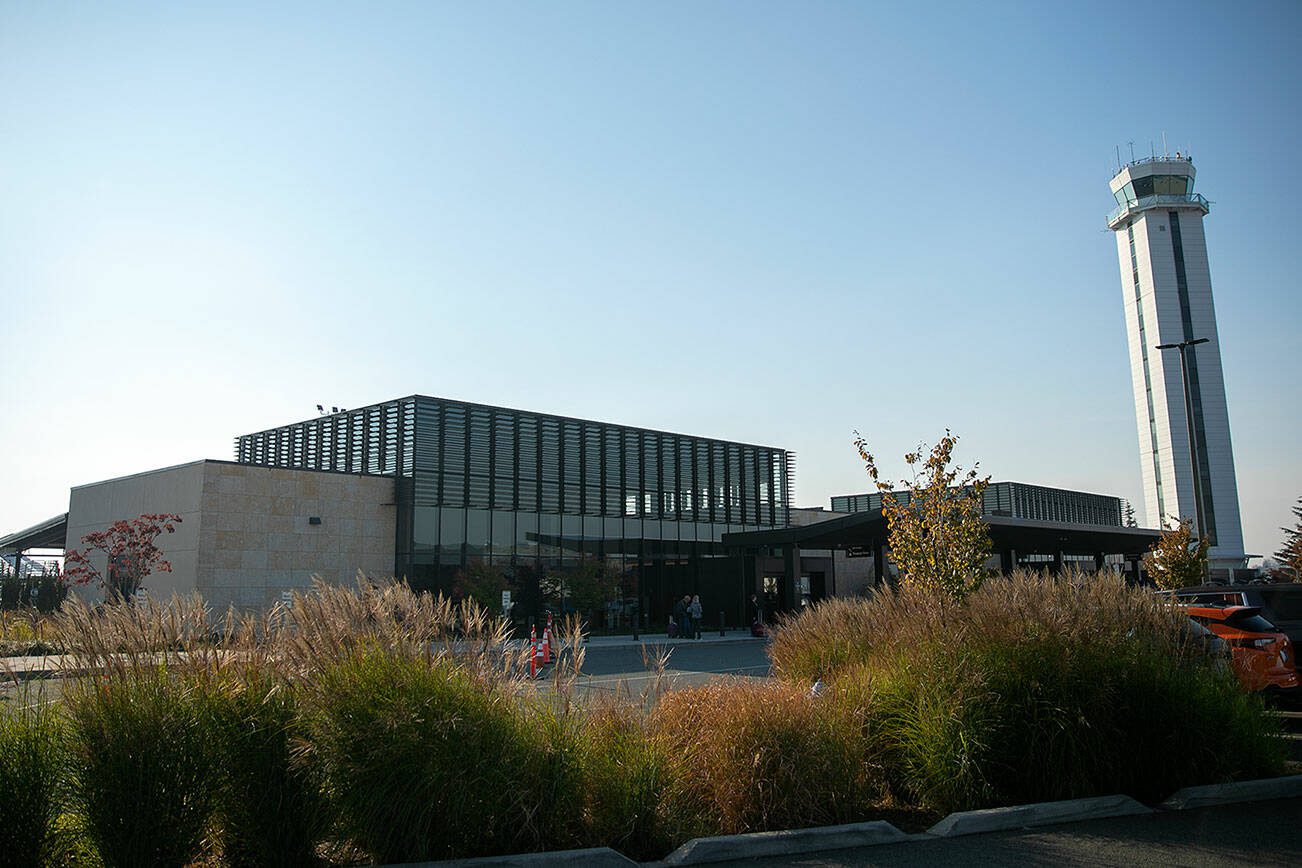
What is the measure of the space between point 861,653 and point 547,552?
2983 cm

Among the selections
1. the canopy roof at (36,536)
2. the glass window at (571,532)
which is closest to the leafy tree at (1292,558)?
the glass window at (571,532)

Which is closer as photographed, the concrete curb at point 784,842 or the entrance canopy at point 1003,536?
the concrete curb at point 784,842

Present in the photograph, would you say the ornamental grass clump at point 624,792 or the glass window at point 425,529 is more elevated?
the glass window at point 425,529

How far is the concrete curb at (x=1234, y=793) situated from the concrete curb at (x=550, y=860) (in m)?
4.66

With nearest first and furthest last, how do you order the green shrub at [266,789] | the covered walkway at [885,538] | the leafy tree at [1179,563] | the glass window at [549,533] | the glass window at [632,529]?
the green shrub at [266,789]
the leafy tree at [1179,563]
the covered walkway at [885,538]
the glass window at [549,533]
the glass window at [632,529]

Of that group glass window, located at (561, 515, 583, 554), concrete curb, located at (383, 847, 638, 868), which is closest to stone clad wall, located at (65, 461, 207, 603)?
glass window, located at (561, 515, 583, 554)

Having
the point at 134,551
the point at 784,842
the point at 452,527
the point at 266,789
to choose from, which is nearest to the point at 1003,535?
the point at 452,527

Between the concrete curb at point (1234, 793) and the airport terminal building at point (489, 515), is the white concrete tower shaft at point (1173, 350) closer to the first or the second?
the airport terminal building at point (489, 515)

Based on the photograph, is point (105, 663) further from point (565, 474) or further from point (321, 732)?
point (565, 474)

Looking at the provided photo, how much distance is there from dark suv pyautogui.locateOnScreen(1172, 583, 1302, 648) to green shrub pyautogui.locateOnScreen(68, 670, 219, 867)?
43.9 feet

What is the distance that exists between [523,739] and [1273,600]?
13015mm

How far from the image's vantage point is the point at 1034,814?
24.5 feet

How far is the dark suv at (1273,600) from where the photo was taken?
14050mm

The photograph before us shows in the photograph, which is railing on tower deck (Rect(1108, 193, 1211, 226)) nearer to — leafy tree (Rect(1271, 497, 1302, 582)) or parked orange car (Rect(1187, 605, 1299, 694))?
leafy tree (Rect(1271, 497, 1302, 582))
